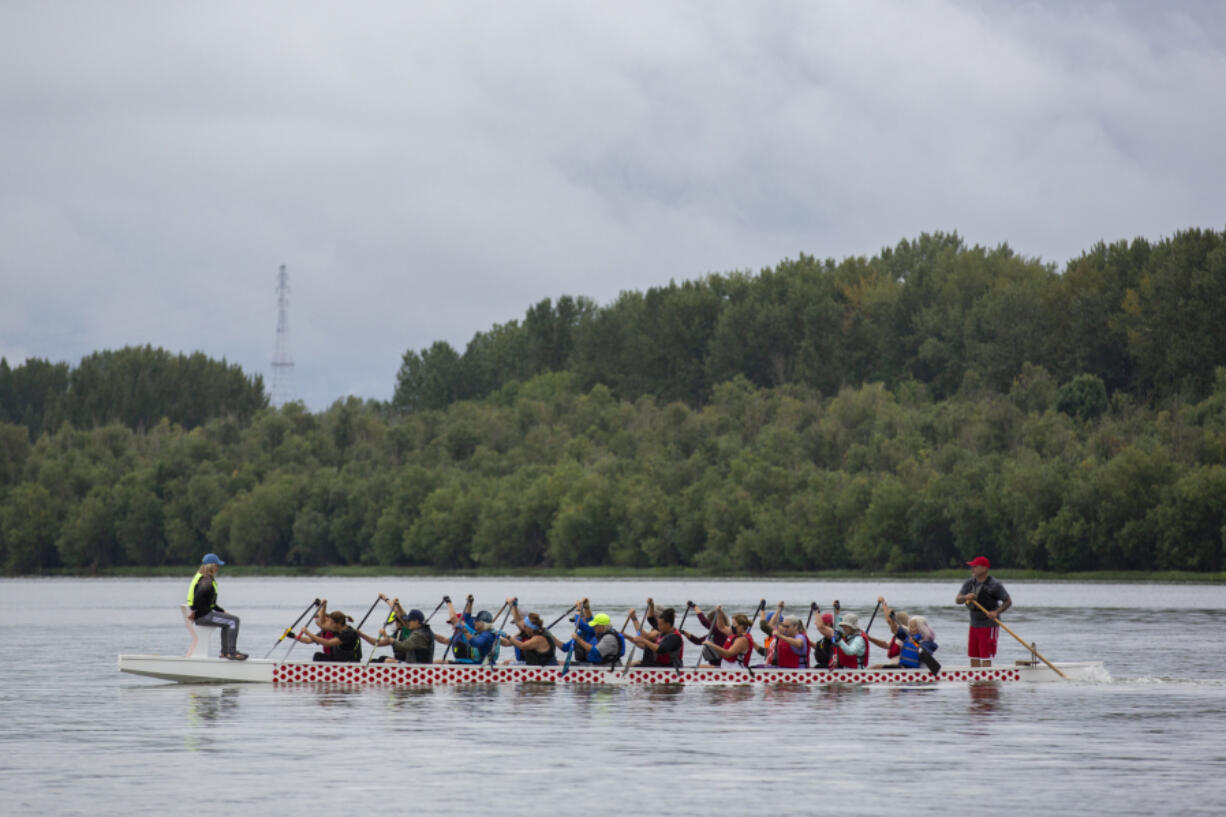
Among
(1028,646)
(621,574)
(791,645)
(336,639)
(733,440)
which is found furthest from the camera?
(733,440)

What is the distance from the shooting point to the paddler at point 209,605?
30.8m

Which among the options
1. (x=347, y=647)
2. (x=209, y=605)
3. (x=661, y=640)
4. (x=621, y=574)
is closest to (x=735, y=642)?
(x=661, y=640)

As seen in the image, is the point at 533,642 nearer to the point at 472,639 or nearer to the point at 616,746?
the point at 472,639

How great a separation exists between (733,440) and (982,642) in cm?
9956

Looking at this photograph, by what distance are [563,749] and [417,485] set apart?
115460 millimetres

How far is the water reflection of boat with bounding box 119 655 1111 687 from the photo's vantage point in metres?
31.6

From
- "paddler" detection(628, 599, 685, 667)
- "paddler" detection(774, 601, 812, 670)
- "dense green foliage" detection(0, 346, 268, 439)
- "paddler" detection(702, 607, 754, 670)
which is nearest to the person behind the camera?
"paddler" detection(774, 601, 812, 670)

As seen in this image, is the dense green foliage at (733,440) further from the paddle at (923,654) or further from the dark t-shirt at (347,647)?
the dark t-shirt at (347,647)

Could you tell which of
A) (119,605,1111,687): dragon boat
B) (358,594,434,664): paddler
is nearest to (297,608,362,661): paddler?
(119,605,1111,687): dragon boat

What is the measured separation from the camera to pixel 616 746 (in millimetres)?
24031

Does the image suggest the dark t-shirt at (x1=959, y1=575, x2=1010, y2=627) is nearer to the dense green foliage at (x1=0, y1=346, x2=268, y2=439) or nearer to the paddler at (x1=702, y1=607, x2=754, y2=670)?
the paddler at (x1=702, y1=607, x2=754, y2=670)

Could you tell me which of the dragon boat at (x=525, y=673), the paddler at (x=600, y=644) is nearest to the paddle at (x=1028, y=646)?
the dragon boat at (x=525, y=673)

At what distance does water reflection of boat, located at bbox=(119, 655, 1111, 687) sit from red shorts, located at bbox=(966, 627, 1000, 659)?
533 mm

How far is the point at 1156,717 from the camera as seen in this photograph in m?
27.6
